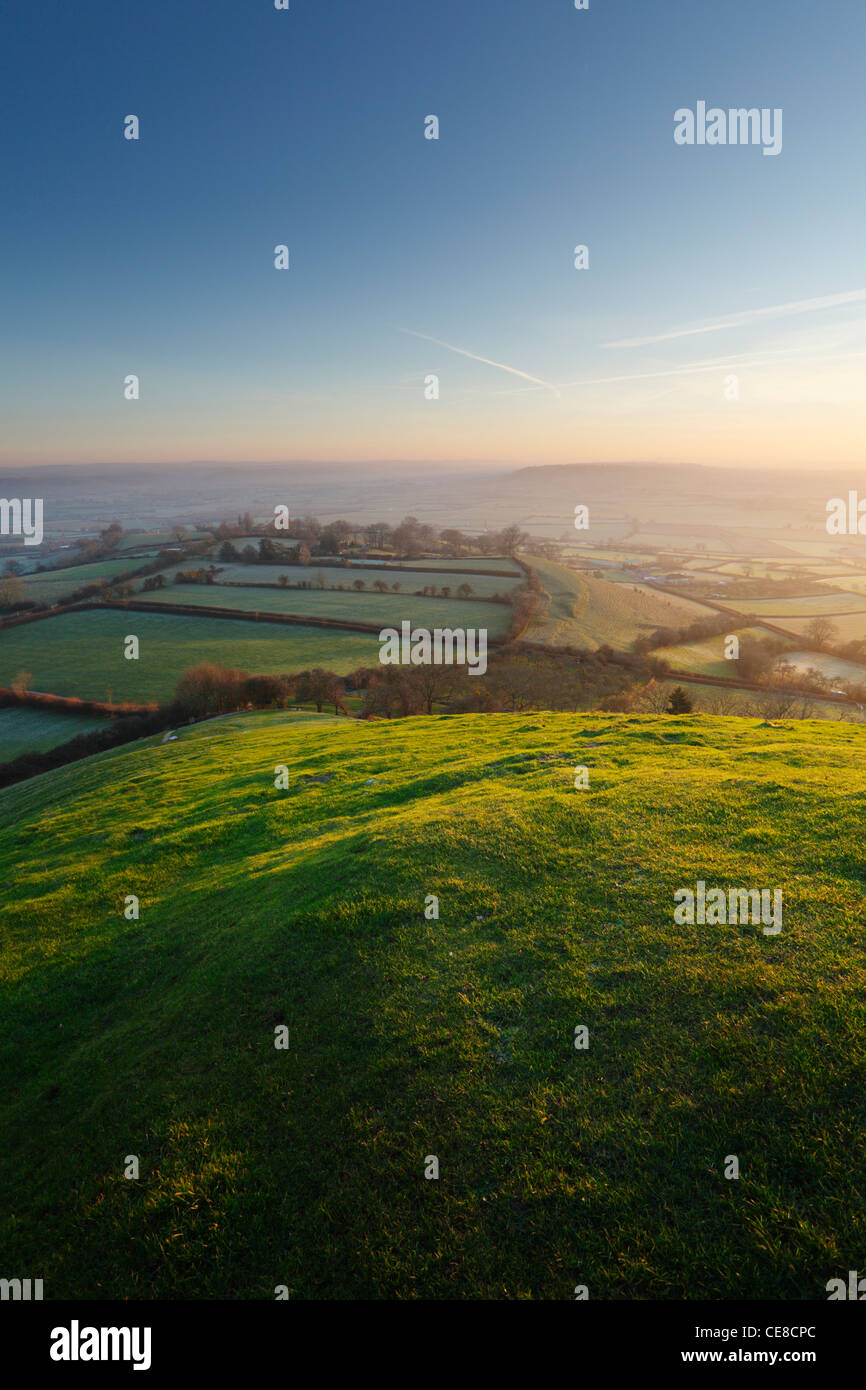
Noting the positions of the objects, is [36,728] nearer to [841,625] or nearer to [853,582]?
[841,625]

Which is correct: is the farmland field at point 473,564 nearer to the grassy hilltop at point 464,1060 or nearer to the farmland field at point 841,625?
the farmland field at point 841,625

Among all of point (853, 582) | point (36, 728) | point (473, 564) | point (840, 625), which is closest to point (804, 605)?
point (840, 625)

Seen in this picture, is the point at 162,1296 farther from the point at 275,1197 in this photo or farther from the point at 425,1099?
the point at 425,1099

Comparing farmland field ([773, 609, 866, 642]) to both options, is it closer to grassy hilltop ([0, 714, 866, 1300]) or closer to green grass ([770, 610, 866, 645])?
green grass ([770, 610, 866, 645])

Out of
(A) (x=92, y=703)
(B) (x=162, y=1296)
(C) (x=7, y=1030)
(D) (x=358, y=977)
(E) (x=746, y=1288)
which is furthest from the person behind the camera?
→ (A) (x=92, y=703)

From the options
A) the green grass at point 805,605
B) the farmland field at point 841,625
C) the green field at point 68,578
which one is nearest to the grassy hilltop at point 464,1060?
the farmland field at point 841,625
